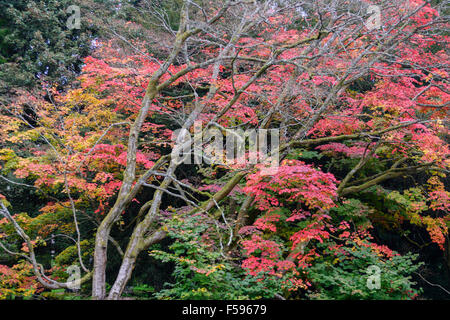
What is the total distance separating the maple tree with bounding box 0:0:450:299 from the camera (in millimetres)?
4770

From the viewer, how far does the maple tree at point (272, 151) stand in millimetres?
4770

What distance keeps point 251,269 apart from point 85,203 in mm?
4690

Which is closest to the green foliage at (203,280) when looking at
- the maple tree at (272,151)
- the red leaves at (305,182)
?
the maple tree at (272,151)

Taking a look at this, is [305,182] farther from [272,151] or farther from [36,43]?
[36,43]

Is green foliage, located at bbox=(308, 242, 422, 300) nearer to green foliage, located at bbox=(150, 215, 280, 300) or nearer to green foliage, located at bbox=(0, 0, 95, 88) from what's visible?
green foliage, located at bbox=(150, 215, 280, 300)

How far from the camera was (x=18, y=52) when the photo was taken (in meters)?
9.55

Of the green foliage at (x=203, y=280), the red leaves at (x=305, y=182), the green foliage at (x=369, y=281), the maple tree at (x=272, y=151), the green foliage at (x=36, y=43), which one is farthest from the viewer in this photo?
the green foliage at (x=36, y=43)

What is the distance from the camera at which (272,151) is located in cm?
562

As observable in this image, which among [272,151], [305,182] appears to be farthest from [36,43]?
[305,182]

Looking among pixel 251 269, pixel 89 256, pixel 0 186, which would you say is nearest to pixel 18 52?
pixel 0 186

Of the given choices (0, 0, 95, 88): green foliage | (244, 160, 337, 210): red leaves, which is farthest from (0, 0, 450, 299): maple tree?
(0, 0, 95, 88): green foliage

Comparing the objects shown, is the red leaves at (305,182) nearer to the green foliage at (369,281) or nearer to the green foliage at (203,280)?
the green foliage at (369,281)

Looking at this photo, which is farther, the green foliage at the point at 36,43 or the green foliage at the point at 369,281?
the green foliage at the point at 36,43
